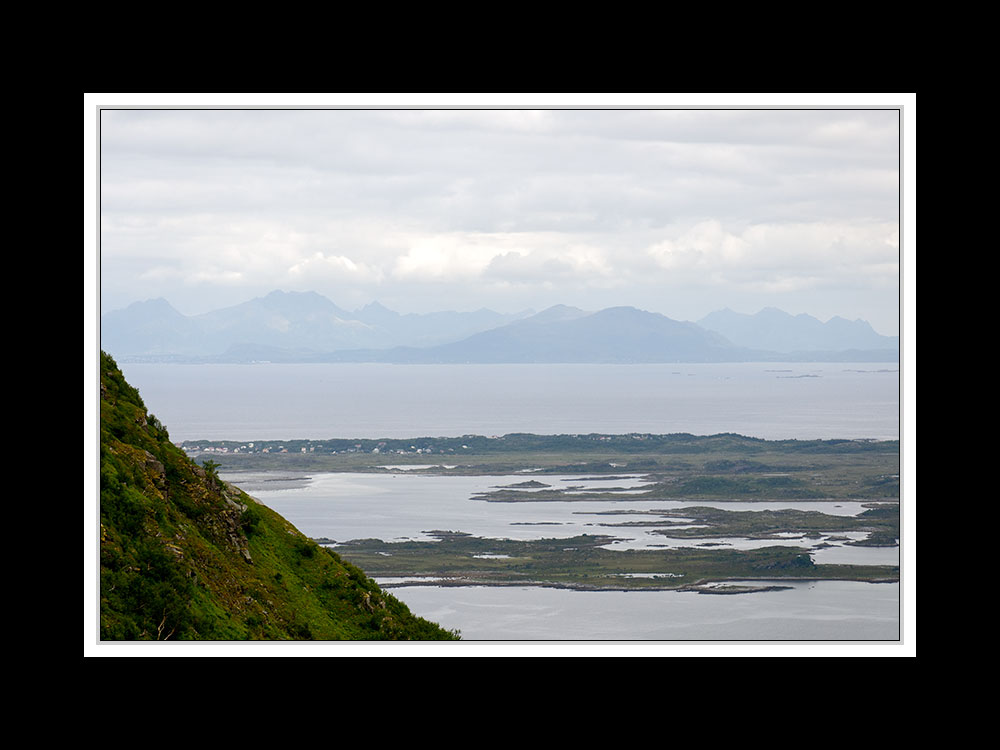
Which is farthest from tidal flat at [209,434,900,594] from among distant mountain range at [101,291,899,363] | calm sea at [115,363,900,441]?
distant mountain range at [101,291,899,363]

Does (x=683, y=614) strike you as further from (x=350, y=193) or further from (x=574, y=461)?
(x=574, y=461)

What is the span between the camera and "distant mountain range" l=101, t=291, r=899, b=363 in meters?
15.1

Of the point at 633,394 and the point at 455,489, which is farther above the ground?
the point at 633,394

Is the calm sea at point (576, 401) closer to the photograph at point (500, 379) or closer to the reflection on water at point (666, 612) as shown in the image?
the photograph at point (500, 379)

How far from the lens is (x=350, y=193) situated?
28.4ft

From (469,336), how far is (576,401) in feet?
40.2

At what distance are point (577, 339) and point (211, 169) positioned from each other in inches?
989

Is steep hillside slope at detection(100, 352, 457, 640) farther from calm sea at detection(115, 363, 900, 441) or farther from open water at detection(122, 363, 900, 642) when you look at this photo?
calm sea at detection(115, 363, 900, 441)

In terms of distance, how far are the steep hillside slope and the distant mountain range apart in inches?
203

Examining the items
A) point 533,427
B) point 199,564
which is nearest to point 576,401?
point 533,427

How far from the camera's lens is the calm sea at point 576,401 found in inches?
1081

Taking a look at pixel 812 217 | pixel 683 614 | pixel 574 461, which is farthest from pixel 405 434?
pixel 812 217
